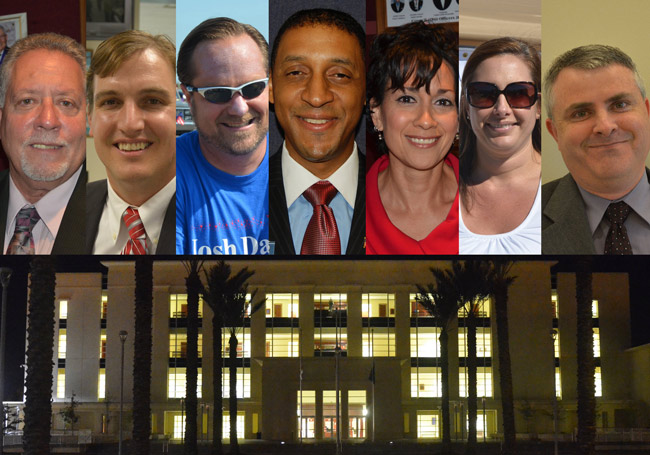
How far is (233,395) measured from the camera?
43.5 metres

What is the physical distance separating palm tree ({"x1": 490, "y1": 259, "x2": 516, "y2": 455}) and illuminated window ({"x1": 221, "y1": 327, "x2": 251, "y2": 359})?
1104 cm

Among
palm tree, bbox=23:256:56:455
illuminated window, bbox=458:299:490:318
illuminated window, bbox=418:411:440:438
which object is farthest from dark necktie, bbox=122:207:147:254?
illuminated window, bbox=418:411:440:438

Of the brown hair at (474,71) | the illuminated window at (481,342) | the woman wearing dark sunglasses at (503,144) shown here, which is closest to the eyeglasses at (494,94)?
the woman wearing dark sunglasses at (503,144)

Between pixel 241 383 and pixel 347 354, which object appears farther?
pixel 347 354

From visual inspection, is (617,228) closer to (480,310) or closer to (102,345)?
(480,310)

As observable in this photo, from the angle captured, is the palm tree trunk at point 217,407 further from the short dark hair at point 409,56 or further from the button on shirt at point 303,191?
the short dark hair at point 409,56

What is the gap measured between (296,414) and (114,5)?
22687 millimetres

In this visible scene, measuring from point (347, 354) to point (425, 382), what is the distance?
12.0 feet

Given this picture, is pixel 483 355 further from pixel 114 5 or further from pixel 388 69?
pixel 114 5

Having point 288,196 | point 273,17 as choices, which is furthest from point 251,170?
point 273,17

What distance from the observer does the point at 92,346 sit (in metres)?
48.1

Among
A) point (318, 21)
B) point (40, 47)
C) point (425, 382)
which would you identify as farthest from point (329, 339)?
point (40, 47)

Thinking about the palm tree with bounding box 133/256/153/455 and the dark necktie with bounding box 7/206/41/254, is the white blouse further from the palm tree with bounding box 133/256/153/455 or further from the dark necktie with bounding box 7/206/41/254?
the dark necktie with bounding box 7/206/41/254

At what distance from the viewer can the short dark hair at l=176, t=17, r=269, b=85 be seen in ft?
93.4
